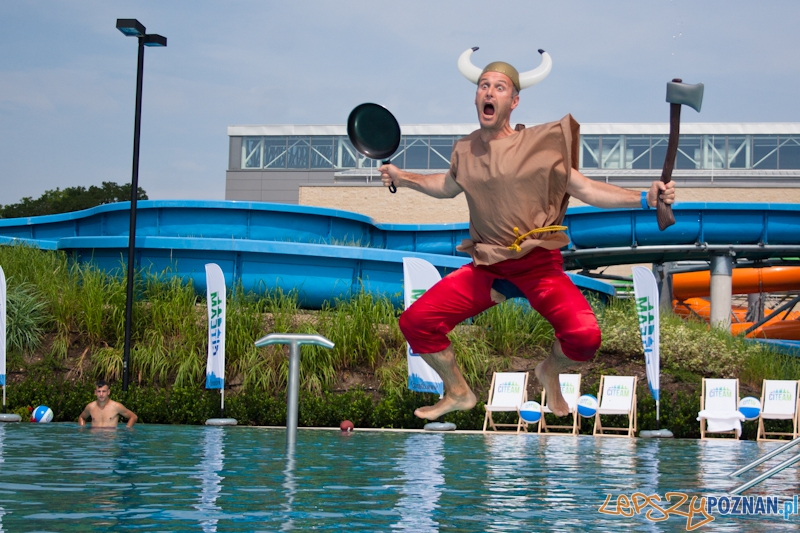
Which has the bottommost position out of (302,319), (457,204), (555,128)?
(302,319)

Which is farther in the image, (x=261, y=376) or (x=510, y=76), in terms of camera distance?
(x=261, y=376)

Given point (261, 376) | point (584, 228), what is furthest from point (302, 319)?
point (584, 228)

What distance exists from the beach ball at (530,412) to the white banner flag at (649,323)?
1.77 meters

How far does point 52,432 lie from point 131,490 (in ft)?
19.7

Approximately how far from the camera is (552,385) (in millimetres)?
5422

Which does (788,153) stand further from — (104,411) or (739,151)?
(104,411)

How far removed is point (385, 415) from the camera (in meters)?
13.8

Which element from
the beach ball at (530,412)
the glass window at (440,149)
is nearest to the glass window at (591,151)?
the glass window at (440,149)

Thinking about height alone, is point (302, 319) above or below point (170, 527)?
above

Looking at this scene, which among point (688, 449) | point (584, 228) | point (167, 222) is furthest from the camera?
point (584, 228)

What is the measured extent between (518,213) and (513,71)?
32.5 inches

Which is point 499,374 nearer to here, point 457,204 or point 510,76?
point 510,76

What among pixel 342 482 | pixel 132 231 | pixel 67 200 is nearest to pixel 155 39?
pixel 132 231

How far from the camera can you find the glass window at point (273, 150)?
125 feet
